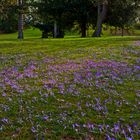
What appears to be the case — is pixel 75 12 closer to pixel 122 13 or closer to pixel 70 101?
pixel 122 13

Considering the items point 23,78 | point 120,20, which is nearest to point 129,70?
→ point 23,78

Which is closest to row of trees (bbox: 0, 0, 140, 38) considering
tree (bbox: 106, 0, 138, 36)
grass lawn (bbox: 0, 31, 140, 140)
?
tree (bbox: 106, 0, 138, 36)

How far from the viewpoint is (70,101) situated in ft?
32.6

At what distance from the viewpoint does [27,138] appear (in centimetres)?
724

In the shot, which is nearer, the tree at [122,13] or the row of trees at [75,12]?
the row of trees at [75,12]

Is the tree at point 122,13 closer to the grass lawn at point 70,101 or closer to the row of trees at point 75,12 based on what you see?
the row of trees at point 75,12

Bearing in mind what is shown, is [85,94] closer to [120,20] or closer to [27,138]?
[27,138]

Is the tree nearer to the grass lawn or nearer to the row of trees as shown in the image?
the row of trees

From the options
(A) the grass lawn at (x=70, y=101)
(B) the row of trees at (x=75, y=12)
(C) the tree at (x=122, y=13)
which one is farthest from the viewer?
(C) the tree at (x=122, y=13)

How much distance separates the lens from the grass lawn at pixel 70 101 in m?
7.55

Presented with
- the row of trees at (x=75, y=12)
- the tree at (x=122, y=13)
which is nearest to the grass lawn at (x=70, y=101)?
the row of trees at (x=75, y=12)

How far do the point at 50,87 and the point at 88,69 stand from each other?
13.1ft

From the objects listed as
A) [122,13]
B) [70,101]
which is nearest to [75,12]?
[122,13]

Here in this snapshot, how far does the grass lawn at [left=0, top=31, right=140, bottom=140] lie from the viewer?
7.55 meters
